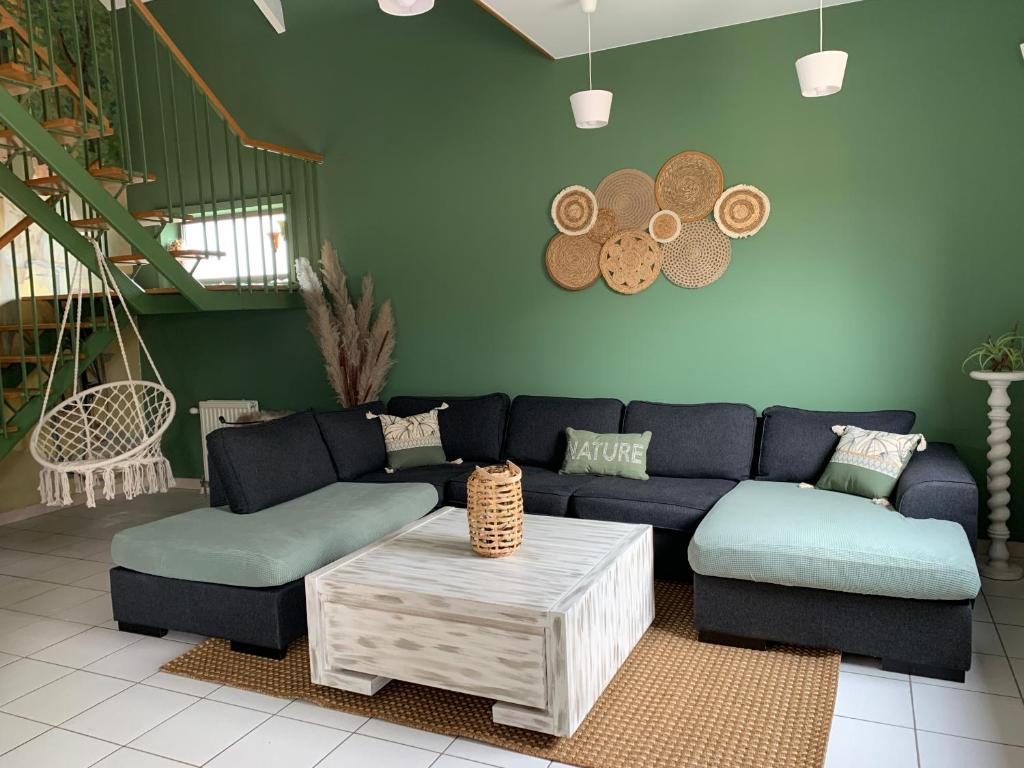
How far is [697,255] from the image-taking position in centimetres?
440

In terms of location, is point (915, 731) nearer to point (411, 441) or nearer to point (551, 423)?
point (551, 423)

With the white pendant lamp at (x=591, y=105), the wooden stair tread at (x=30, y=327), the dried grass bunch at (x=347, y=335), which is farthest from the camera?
the dried grass bunch at (x=347, y=335)

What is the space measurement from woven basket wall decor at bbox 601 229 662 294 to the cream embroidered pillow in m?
1.33

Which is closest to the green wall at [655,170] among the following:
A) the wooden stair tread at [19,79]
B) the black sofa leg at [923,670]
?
the black sofa leg at [923,670]

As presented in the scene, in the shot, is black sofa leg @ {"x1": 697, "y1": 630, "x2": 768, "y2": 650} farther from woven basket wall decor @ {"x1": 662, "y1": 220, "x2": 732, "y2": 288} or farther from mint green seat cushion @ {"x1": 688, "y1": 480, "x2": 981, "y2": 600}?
→ woven basket wall decor @ {"x1": 662, "y1": 220, "x2": 732, "y2": 288}

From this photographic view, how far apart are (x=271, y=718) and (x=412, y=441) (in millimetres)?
2171

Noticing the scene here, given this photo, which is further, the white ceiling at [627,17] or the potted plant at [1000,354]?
the white ceiling at [627,17]

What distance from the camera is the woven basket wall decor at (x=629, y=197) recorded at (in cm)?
450

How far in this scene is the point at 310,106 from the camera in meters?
5.43

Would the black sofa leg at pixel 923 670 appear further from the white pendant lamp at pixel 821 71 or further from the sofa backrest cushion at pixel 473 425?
the sofa backrest cushion at pixel 473 425

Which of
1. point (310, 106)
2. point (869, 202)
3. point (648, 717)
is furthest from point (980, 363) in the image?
point (310, 106)

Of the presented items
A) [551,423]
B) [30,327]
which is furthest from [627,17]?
[30,327]

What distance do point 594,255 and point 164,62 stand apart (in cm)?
364

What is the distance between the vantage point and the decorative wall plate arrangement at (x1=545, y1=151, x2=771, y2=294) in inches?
170
